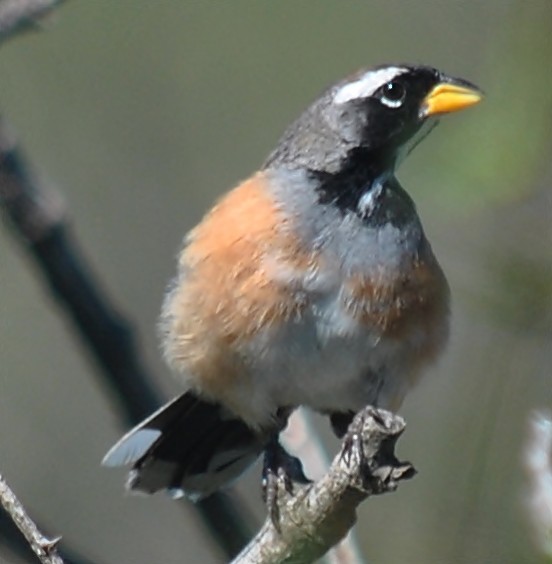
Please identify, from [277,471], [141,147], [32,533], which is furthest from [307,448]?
[141,147]

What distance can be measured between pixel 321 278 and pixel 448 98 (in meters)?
0.73

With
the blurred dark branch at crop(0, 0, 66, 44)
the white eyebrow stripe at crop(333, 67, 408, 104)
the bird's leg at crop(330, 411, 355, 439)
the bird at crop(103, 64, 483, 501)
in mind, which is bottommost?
the bird's leg at crop(330, 411, 355, 439)

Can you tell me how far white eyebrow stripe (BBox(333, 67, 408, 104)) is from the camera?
199 inches

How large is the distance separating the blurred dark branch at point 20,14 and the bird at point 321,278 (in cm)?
111

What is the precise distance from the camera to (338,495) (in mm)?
3717

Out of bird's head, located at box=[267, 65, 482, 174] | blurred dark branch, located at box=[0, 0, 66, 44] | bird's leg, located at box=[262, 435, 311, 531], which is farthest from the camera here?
bird's head, located at box=[267, 65, 482, 174]

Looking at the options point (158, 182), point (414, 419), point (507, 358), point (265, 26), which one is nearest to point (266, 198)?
point (507, 358)

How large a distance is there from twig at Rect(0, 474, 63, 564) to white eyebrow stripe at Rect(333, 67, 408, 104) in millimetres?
2076

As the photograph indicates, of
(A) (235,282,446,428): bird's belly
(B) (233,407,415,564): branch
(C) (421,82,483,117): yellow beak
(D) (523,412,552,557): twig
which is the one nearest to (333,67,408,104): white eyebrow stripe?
(C) (421,82,483,117): yellow beak

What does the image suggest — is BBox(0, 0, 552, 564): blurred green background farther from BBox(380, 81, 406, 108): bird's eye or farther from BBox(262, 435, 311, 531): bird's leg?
BBox(380, 81, 406, 108): bird's eye

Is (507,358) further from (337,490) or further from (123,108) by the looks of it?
(123,108)

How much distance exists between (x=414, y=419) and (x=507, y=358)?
3.13 m

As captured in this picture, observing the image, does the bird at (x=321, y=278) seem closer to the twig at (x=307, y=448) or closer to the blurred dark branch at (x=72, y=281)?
the twig at (x=307, y=448)

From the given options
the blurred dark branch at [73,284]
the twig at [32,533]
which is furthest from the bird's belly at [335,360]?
the twig at [32,533]
